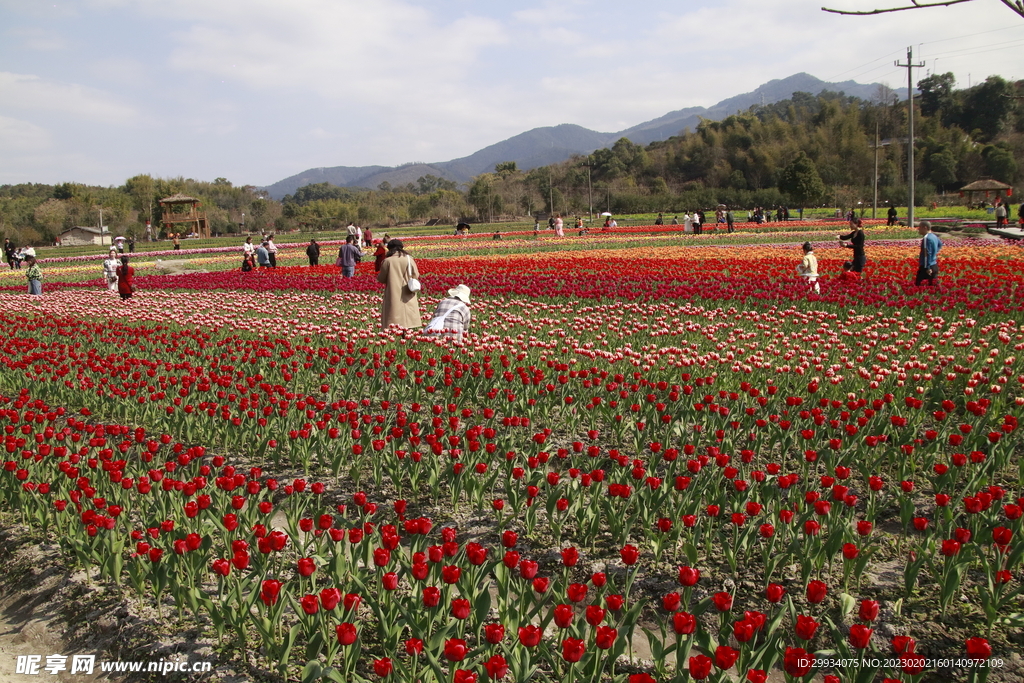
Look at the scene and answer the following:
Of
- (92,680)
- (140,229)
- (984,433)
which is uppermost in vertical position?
(140,229)

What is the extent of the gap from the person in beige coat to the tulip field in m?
1.11

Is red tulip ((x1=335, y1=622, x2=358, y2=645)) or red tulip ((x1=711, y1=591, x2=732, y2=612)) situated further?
red tulip ((x1=711, y1=591, x2=732, y2=612))

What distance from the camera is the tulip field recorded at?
2.80 metres

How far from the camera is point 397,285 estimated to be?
1012 cm

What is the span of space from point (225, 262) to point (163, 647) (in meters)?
28.9

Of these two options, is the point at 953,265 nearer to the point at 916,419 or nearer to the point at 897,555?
the point at 916,419

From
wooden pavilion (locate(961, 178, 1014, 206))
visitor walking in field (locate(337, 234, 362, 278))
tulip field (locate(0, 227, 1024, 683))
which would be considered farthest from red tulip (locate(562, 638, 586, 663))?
wooden pavilion (locate(961, 178, 1014, 206))

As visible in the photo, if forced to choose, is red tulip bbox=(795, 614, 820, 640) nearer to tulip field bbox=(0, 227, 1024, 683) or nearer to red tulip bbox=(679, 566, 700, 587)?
tulip field bbox=(0, 227, 1024, 683)

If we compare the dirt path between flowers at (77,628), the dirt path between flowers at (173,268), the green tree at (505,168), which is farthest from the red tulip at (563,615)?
the green tree at (505,168)

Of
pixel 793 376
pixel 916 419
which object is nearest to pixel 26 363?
pixel 793 376

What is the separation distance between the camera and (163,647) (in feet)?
10.1

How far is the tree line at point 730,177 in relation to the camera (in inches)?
2778

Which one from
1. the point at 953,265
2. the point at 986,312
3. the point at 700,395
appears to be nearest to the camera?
the point at 700,395

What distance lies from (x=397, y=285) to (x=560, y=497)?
22.0 ft
